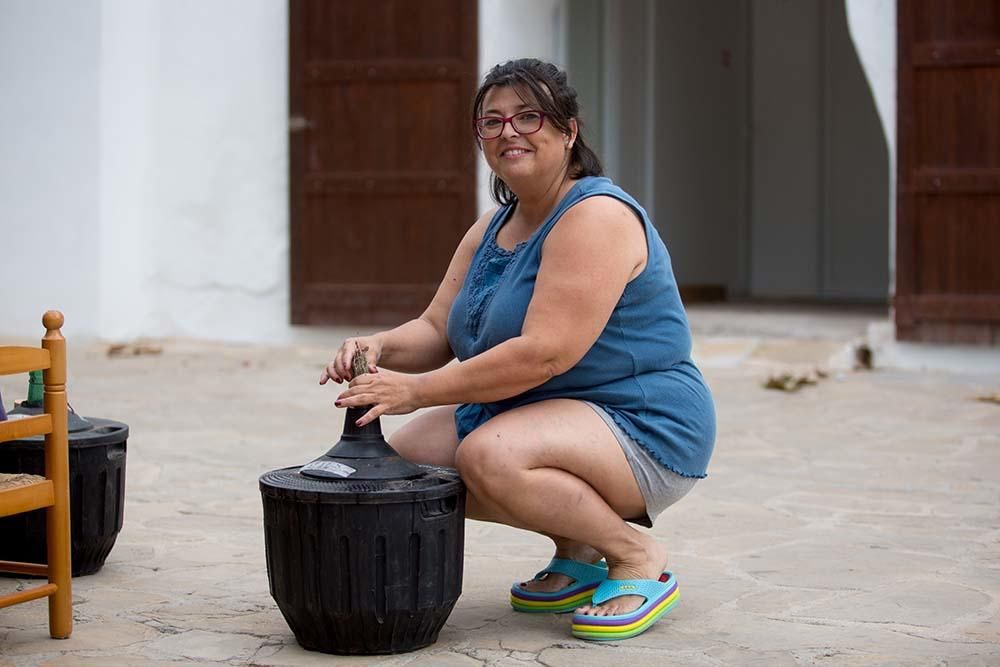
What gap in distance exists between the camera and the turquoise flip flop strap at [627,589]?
2938 mm

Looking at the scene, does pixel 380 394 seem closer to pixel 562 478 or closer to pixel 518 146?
pixel 562 478

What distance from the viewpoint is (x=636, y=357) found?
294 cm

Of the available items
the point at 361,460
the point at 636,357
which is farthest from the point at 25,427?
the point at 636,357

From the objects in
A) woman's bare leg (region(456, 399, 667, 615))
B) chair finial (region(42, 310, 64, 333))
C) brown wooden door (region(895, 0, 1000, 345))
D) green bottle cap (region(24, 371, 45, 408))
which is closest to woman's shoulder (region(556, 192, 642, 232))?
woman's bare leg (region(456, 399, 667, 615))

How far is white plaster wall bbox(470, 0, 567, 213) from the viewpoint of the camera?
8.15 m

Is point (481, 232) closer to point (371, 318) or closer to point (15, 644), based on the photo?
point (15, 644)

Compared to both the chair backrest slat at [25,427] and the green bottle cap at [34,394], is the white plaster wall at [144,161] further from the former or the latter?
the chair backrest slat at [25,427]

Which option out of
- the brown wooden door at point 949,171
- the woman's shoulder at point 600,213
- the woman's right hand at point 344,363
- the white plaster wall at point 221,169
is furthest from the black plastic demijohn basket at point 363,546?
the white plaster wall at point 221,169

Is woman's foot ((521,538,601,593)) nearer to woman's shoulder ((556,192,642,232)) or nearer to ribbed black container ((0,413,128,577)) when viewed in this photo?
woman's shoulder ((556,192,642,232))

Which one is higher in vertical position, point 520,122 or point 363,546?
point 520,122

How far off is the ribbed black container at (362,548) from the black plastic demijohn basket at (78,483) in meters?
0.66

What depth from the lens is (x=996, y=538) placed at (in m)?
3.87

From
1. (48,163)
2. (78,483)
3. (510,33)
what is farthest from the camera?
(48,163)

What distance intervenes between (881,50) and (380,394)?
551cm
